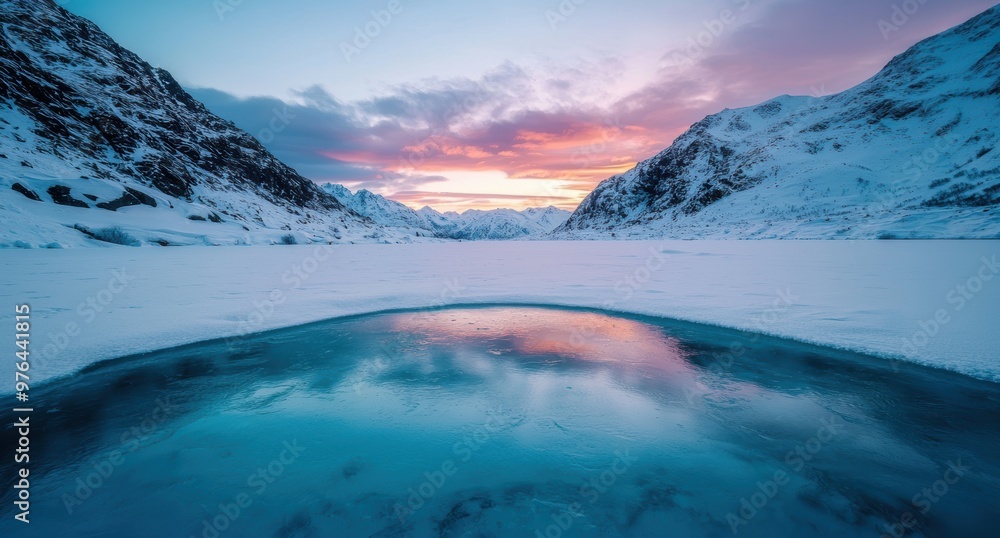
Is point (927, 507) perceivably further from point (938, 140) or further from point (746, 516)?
point (938, 140)

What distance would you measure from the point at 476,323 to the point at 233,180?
5458 inches

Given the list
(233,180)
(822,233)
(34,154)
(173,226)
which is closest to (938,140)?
(822,233)
